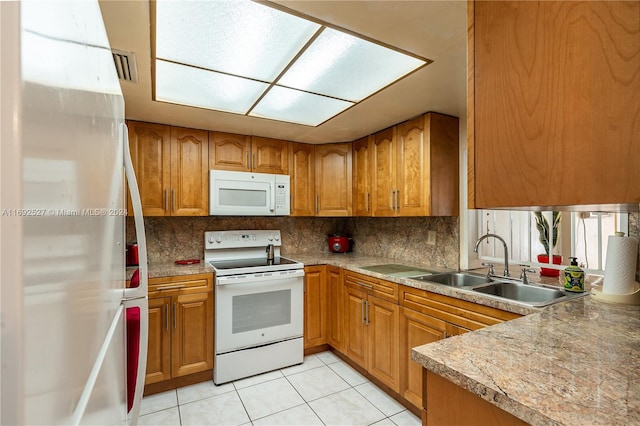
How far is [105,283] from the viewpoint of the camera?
2.24 ft

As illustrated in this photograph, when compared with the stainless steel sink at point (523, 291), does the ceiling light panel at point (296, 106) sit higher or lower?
higher

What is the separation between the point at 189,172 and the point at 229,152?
0.41 metres

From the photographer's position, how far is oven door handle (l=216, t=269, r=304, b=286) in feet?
8.03

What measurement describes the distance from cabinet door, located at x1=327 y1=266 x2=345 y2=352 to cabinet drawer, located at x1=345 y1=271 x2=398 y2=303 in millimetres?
141

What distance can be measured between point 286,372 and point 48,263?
2.62 m

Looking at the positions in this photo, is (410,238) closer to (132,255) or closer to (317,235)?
(317,235)

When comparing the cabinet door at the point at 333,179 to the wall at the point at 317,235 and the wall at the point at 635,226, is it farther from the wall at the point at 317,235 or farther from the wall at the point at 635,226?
the wall at the point at 635,226

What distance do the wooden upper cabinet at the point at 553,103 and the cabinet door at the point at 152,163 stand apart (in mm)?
2503

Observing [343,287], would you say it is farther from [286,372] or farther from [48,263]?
[48,263]

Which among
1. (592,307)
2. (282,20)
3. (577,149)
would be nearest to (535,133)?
(577,149)

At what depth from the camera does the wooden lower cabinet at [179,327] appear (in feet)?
7.50

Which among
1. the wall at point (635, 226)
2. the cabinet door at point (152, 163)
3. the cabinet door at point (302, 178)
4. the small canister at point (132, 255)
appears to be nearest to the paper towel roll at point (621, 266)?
the wall at point (635, 226)

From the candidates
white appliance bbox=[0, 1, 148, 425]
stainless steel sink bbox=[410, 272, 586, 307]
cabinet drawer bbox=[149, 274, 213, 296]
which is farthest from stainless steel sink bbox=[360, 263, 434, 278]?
white appliance bbox=[0, 1, 148, 425]

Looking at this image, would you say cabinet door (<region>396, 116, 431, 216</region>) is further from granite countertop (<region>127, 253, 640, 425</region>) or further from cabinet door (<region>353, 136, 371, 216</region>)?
granite countertop (<region>127, 253, 640, 425</region>)
